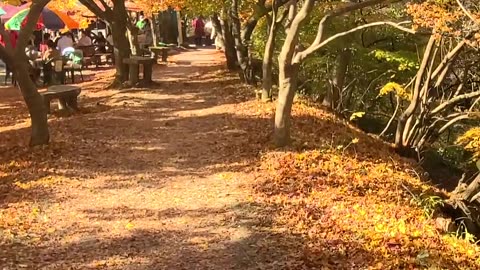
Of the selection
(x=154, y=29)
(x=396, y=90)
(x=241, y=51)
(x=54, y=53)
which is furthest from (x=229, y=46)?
(x=154, y=29)

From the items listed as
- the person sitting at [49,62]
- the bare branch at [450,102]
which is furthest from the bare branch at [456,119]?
the person sitting at [49,62]

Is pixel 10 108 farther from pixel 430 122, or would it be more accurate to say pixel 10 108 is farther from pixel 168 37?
pixel 168 37

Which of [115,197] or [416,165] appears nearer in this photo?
[115,197]

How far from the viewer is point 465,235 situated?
26.6 feet

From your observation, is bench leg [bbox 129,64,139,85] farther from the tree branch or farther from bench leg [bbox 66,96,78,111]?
bench leg [bbox 66,96,78,111]

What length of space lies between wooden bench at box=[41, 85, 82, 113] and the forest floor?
46 centimetres

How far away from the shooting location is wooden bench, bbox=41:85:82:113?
12758mm

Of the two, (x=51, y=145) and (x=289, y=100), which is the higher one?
(x=289, y=100)

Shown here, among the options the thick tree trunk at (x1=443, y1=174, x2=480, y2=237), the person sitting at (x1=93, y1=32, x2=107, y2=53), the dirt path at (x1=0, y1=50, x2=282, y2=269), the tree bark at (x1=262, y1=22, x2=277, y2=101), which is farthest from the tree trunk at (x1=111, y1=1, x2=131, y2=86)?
the thick tree trunk at (x1=443, y1=174, x2=480, y2=237)

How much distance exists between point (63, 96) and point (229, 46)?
847 cm

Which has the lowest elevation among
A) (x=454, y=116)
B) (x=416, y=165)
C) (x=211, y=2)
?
(x=416, y=165)

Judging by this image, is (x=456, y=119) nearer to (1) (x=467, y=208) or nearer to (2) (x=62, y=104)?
(1) (x=467, y=208)

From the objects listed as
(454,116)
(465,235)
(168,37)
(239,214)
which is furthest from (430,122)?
(168,37)

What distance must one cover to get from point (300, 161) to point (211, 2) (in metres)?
8.33
